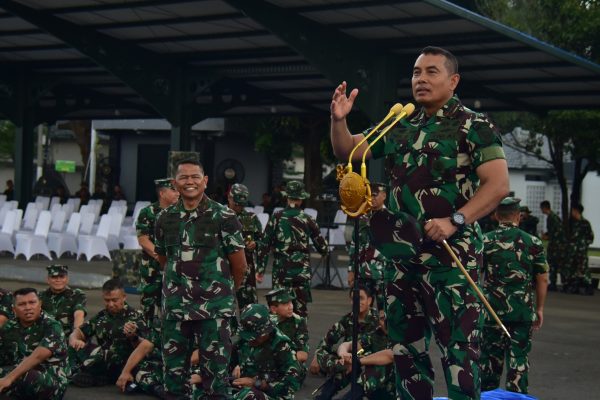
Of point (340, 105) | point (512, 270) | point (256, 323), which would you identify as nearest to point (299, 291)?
point (256, 323)

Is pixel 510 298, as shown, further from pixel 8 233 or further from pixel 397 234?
pixel 8 233

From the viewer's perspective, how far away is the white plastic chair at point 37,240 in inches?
915

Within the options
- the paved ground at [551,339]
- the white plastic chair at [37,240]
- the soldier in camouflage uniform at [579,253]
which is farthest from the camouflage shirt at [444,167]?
the white plastic chair at [37,240]

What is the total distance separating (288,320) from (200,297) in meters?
2.67

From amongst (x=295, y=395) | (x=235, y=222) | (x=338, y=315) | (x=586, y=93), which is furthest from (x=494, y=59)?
(x=235, y=222)

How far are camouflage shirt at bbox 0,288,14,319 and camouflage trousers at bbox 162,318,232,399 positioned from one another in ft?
8.09

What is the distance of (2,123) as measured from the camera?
61.5 m

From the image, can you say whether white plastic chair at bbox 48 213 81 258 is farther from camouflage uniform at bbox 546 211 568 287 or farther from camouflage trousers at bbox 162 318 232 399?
camouflage trousers at bbox 162 318 232 399

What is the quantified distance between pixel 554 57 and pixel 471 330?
1332 cm

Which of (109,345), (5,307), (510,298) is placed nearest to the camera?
(510,298)

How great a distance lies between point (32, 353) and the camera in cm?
890

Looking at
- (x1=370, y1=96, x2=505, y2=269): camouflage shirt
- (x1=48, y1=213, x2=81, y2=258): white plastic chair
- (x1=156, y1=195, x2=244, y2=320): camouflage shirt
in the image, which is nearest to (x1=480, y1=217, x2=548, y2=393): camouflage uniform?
(x1=156, y1=195, x2=244, y2=320): camouflage shirt

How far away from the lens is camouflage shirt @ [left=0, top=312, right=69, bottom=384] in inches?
352

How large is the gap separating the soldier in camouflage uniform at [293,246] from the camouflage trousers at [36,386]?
3.42 meters
